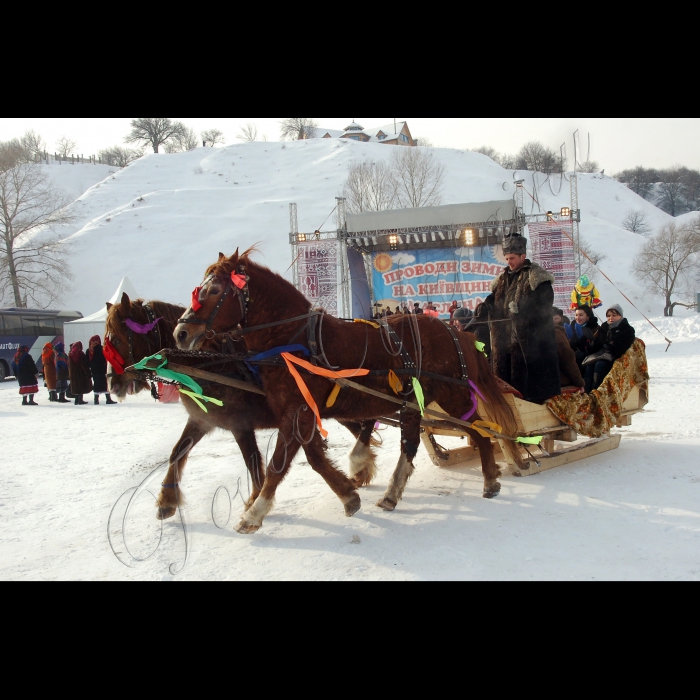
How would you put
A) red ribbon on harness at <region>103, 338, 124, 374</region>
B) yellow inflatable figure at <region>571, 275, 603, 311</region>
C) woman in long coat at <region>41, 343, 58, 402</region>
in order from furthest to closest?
woman in long coat at <region>41, 343, 58, 402</region> < yellow inflatable figure at <region>571, 275, 603, 311</region> < red ribbon on harness at <region>103, 338, 124, 374</region>

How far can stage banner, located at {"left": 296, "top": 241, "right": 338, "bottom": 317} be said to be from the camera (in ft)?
57.2

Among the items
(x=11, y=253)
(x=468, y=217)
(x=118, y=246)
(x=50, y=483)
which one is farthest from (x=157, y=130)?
(x=50, y=483)

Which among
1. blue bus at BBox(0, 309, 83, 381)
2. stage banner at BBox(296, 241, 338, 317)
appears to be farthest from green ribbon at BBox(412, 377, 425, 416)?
blue bus at BBox(0, 309, 83, 381)

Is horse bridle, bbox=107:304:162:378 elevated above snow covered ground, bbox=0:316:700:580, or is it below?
above

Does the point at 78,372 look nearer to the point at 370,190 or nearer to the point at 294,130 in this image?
the point at 370,190

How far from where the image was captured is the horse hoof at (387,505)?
173 inches

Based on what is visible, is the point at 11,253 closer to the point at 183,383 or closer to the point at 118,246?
the point at 118,246

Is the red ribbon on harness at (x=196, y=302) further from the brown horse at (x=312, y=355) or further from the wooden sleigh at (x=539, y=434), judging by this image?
the wooden sleigh at (x=539, y=434)

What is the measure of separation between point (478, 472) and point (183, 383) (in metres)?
3.06

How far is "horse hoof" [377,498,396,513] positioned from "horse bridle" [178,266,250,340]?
1794 millimetres

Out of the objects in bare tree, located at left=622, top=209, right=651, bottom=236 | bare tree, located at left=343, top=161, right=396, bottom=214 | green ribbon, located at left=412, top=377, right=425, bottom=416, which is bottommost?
green ribbon, located at left=412, top=377, right=425, bottom=416

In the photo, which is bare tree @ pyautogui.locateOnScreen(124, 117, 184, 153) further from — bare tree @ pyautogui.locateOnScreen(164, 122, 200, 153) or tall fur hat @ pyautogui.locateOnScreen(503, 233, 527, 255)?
tall fur hat @ pyautogui.locateOnScreen(503, 233, 527, 255)

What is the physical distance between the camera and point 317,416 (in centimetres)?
383

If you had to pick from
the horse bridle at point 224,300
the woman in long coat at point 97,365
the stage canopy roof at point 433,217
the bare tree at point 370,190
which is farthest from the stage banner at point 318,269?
the horse bridle at point 224,300
